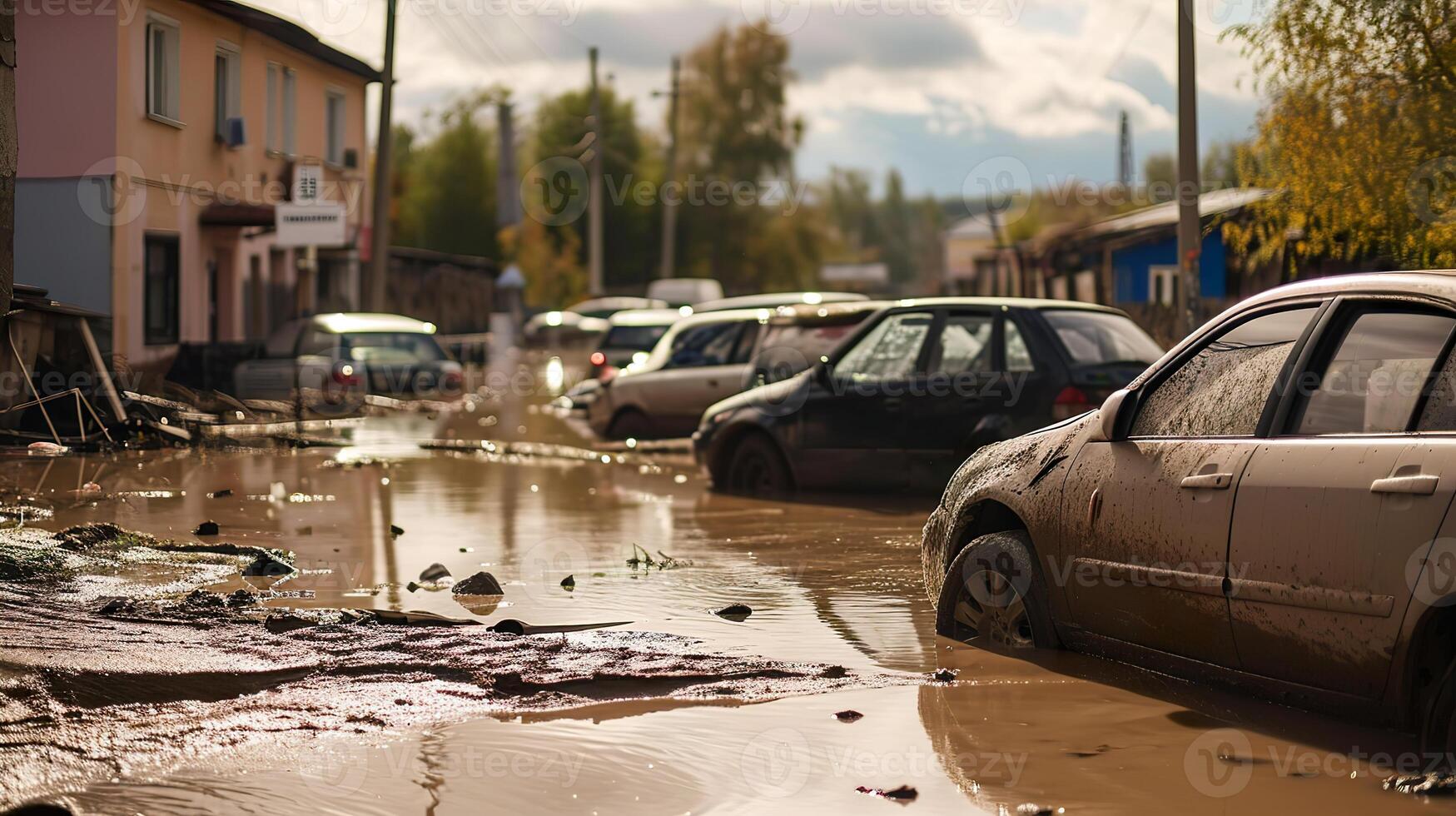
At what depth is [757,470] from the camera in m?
13.9

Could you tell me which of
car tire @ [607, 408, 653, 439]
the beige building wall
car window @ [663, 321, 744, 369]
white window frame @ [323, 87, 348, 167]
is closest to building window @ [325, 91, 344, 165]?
white window frame @ [323, 87, 348, 167]

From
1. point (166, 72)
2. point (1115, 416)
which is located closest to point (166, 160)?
point (166, 72)

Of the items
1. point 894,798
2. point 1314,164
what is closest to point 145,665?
point 894,798

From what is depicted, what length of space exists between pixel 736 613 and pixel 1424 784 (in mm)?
3793

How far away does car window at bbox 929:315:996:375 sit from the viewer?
40.8 ft

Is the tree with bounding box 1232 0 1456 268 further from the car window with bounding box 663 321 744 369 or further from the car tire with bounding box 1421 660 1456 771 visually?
the car tire with bounding box 1421 660 1456 771

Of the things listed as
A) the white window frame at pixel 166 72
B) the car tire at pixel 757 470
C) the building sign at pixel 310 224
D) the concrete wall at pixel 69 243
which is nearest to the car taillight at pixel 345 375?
the building sign at pixel 310 224

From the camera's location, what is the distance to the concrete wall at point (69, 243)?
78.4 ft

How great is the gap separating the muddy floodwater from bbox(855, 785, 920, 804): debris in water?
0.07ft

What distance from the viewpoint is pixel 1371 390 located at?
17.1ft

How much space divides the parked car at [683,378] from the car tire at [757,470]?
278 centimetres

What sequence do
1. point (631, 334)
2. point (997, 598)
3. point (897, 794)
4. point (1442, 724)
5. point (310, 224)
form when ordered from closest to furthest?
point (1442, 724)
point (897, 794)
point (997, 598)
point (310, 224)
point (631, 334)

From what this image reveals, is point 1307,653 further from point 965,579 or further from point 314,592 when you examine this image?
point 314,592

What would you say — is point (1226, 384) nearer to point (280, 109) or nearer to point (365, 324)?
point (365, 324)
